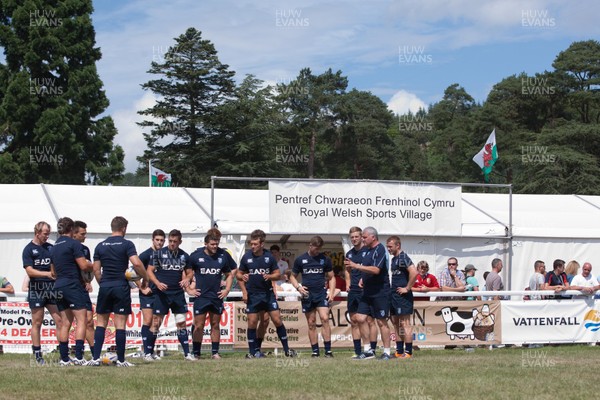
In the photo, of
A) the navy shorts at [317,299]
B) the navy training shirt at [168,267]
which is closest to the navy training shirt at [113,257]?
the navy training shirt at [168,267]

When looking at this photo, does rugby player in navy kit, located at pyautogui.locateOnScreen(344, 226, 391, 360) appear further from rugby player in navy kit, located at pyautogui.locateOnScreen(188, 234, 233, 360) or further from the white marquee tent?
the white marquee tent

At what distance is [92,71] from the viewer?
43969mm

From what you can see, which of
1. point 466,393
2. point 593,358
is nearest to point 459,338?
point 593,358

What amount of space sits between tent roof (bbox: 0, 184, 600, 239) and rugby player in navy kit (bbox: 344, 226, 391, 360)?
5983mm

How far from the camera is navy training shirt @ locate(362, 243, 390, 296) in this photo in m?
13.0

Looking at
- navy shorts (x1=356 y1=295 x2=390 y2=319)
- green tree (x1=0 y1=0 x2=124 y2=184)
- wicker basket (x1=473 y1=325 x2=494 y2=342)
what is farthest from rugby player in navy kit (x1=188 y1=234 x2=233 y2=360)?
green tree (x1=0 y1=0 x2=124 y2=184)

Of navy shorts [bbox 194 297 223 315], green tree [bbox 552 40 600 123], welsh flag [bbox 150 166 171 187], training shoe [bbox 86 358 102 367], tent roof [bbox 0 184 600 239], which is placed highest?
green tree [bbox 552 40 600 123]

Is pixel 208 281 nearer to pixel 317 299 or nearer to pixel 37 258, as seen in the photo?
pixel 317 299

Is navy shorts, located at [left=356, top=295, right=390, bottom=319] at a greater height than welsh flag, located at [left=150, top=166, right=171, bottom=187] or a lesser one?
lesser

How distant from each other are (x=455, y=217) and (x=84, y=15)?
29490 mm

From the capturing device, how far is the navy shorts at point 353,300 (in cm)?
1364

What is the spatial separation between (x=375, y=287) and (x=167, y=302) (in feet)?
10.6

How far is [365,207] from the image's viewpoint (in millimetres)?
19547

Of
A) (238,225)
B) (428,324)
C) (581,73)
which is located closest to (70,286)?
(428,324)
